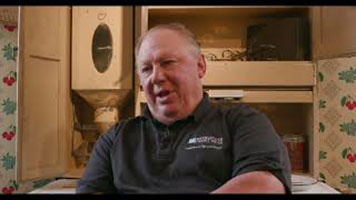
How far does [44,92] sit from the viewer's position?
158cm

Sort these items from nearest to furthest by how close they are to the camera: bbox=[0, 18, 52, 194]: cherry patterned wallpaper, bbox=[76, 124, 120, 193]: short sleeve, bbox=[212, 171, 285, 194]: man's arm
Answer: bbox=[212, 171, 285, 194]: man's arm < bbox=[76, 124, 120, 193]: short sleeve < bbox=[0, 18, 52, 194]: cherry patterned wallpaper

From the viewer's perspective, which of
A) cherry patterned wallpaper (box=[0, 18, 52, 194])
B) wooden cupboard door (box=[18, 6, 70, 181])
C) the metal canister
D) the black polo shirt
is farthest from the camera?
cherry patterned wallpaper (box=[0, 18, 52, 194])

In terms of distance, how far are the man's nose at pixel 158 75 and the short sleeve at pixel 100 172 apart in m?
0.18

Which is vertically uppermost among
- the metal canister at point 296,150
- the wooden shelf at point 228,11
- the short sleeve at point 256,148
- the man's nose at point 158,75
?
the wooden shelf at point 228,11

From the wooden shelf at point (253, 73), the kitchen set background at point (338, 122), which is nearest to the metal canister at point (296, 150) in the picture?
the kitchen set background at point (338, 122)

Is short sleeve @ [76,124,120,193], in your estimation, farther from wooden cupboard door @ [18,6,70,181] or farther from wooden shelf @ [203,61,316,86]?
wooden shelf @ [203,61,316,86]

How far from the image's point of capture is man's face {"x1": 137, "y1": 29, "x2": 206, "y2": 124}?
101 centimetres

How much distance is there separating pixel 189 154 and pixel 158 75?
A: 22 cm

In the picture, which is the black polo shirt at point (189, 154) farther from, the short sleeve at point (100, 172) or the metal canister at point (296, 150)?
the metal canister at point (296, 150)

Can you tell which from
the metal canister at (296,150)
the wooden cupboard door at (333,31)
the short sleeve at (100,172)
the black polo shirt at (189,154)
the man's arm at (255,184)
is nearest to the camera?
the man's arm at (255,184)

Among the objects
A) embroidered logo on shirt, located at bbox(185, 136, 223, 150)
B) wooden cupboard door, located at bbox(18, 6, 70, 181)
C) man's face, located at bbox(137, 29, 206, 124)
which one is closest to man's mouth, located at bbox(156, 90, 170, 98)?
man's face, located at bbox(137, 29, 206, 124)

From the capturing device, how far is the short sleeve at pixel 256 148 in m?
0.84

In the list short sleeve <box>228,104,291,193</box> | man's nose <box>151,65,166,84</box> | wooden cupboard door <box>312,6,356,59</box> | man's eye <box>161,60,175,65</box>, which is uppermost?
wooden cupboard door <box>312,6,356,59</box>
